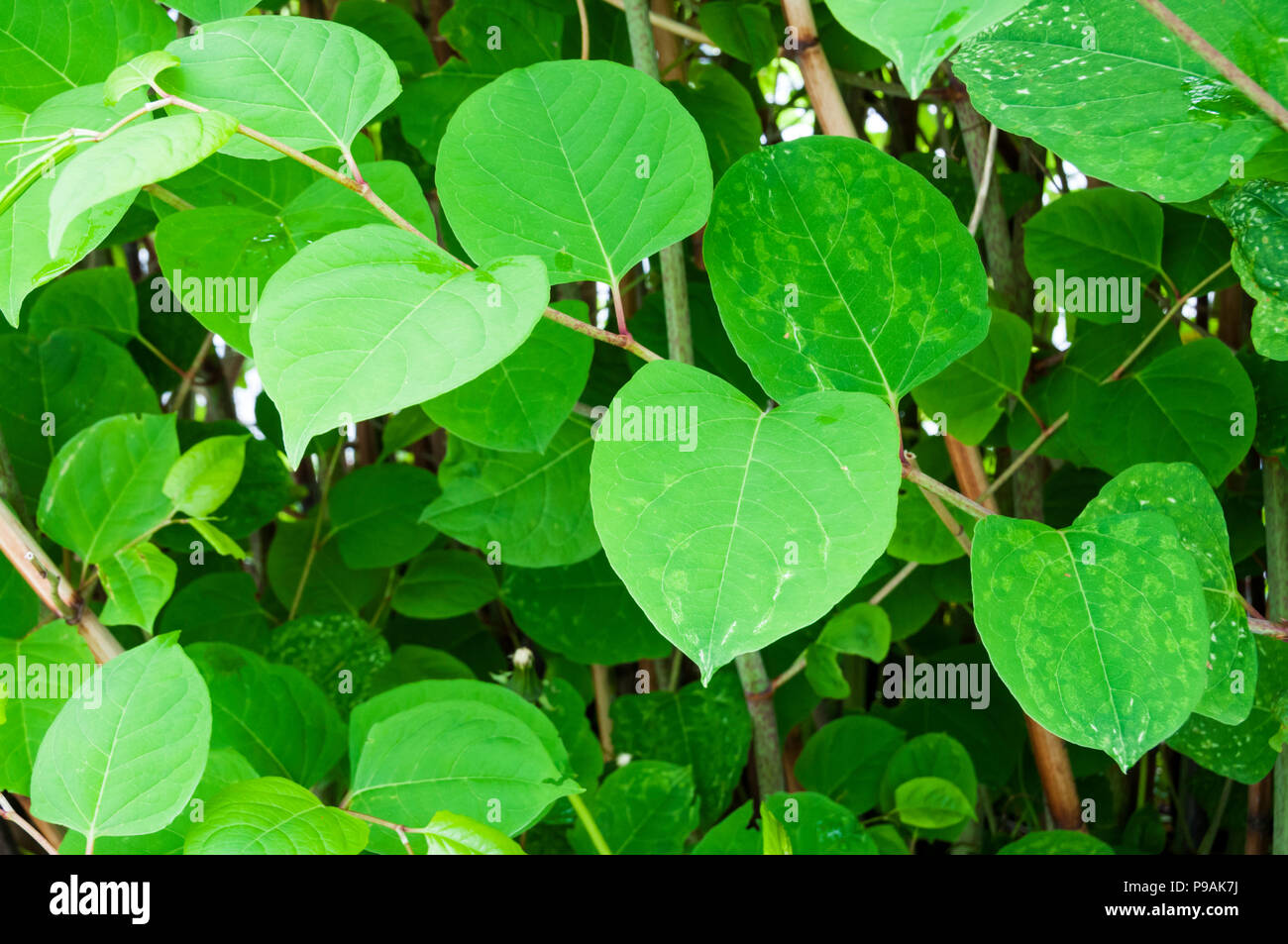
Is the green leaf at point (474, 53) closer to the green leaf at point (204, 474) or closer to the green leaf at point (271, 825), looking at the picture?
the green leaf at point (204, 474)

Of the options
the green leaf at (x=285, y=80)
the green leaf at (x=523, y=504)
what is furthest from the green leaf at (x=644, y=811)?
the green leaf at (x=285, y=80)

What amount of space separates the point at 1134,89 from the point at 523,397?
0.91 feet

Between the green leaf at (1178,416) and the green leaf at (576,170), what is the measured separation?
0.31m

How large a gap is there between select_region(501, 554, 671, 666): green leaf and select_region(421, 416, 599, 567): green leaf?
72 mm

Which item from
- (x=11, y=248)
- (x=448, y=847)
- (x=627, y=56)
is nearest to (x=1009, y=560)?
(x=448, y=847)

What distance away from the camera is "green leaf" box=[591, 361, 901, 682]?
29 cm

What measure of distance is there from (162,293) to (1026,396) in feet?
1.99

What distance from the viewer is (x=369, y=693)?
633 mm

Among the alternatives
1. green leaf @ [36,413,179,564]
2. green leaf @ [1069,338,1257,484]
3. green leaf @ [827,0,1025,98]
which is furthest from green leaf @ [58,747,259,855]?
green leaf @ [1069,338,1257,484]

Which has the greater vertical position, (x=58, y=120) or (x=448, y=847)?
(x=58, y=120)

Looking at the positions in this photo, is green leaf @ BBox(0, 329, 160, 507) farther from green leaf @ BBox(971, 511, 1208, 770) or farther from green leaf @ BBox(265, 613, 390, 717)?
green leaf @ BBox(971, 511, 1208, 770)

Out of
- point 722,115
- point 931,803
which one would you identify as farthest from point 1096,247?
point 931,803

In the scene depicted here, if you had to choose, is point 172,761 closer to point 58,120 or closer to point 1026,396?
point 58,120

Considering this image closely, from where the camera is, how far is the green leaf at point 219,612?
0.68m
